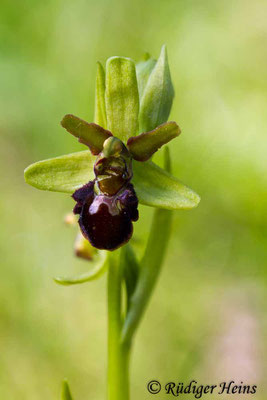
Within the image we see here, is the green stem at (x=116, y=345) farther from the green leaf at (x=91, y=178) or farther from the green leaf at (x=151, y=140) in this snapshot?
the green leaf at (x=151, y=140)

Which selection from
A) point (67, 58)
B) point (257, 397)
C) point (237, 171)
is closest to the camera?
point (257, 397)

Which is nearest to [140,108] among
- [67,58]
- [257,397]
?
[257,397]

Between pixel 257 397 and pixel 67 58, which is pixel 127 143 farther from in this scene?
pixel 67 58

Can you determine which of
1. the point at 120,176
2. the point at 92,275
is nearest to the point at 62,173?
the point at 120,176

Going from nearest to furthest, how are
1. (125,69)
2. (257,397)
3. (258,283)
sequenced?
(125,69)
(257,397)
(258,283)

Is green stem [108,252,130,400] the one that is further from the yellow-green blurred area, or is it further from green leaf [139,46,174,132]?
the yellow-green blurred area

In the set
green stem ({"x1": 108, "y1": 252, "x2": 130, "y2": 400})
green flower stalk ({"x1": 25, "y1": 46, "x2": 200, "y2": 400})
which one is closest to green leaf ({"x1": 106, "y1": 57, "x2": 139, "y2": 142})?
green flower stalk ({"x1": 25, "y1": 46, "x2": 200, "y2": 400})
